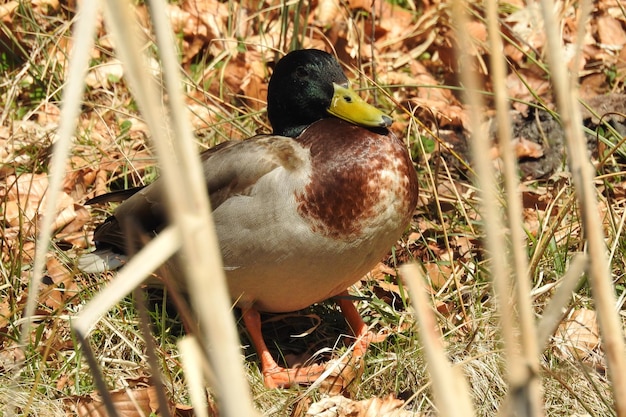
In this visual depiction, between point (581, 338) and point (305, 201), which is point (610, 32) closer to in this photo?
point (581, 338)

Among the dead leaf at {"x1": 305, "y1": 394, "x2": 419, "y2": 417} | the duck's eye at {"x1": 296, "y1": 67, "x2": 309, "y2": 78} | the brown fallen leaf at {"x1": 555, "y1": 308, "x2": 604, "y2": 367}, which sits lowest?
the brown fallen leaf at {"x1": 555, "y1": 308, "x2": 604, "y2": 367}

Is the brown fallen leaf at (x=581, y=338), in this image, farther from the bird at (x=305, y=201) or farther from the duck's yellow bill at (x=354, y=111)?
the duck's yellow bill at (x=354, y=111)

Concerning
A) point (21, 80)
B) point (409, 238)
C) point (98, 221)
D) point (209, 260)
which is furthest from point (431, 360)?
point (21, 80)

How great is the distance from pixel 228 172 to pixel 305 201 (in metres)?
0.34

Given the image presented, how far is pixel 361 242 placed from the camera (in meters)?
2.84

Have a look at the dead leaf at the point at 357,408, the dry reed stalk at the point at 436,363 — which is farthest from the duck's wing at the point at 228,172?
the dry reed stalk at the point at 436,363

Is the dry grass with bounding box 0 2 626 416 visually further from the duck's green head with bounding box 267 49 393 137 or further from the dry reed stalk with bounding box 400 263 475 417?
the dry reed stalk with bounding box 400 263 475 417

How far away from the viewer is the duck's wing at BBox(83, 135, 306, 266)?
2928mm

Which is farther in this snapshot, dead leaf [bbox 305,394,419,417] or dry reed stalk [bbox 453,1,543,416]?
dead leaf [bbox 305,394,419,417]

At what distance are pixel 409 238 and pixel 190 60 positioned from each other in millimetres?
1757

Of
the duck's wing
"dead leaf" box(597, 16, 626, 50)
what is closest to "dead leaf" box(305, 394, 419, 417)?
the duck's wing

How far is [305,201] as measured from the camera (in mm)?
2799

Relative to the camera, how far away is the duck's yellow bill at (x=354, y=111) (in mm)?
3053

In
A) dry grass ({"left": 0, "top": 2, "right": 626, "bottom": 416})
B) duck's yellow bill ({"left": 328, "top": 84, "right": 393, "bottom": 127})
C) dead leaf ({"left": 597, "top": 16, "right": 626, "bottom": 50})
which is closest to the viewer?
dry grass ({"left": 0, "top": 2, "right": 626, "bottom": 416})
